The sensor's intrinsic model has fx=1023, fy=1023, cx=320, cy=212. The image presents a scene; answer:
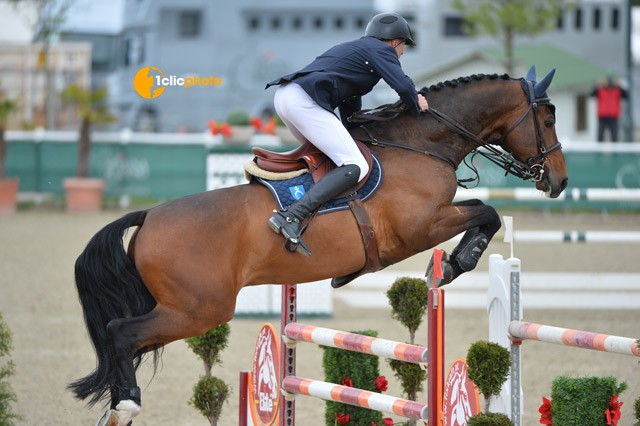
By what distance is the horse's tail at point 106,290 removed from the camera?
454 centimetres

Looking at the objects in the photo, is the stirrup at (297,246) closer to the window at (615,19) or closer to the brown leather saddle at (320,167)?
the brown leather saddle at (320,167)

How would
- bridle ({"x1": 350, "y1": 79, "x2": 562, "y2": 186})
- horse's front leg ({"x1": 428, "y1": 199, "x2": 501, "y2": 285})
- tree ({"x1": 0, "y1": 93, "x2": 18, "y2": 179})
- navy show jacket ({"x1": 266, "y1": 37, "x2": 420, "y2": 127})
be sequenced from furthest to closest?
tree ({"x1": 0, "y1": 93, "x2": 18, "y2": 179})
bridle ({"x1": 350, "y1": 79, "x2": 562, "y2": 186})
horse's front leg ({"x1": 428, "y1": 199, "x2": 501, "y2": 285})
navy show jacket ({"x1": 266, "y1": 37, "x2": 420, "y2": 127})

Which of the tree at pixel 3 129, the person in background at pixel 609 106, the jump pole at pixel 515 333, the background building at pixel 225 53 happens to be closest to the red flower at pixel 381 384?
the jump pole at pixel 515 333

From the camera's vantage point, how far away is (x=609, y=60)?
27.3 meters

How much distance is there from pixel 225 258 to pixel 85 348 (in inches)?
154

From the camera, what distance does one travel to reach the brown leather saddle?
4.66 m

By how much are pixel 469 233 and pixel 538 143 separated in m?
0.60

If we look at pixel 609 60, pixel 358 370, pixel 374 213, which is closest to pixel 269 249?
pixel 374 213

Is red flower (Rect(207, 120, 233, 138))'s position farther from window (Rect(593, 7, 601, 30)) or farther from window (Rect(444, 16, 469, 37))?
window (Rect(593, 7, 601, 30))

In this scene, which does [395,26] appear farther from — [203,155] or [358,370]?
[203,155]

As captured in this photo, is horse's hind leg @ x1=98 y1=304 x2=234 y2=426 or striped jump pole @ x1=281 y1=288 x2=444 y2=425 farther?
horse's hind leg @ x1=98 y1=304 x2=234 y2=426

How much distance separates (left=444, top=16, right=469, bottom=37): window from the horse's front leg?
888 inches

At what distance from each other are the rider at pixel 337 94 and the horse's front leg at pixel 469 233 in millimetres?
504

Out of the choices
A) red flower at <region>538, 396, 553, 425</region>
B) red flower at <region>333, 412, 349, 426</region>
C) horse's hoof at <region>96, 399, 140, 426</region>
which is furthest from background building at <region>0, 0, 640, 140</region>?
red flower at <region>538, 396, 553, 425</region>
